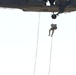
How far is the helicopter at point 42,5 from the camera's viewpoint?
27781 mm

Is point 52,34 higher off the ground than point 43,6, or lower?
lower

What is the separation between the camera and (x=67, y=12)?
28906 millimetres

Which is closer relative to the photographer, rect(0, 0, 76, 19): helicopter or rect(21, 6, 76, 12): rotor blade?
rect(0, 0, 76, 19): helicopter

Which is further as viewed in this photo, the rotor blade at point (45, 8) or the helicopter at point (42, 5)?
the rotor blade at point (45, 8)

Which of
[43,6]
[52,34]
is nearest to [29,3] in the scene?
[43,6]

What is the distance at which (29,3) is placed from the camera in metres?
28.0

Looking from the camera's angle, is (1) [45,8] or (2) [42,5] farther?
(1) [45,8]

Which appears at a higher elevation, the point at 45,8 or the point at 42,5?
the point at 42,5

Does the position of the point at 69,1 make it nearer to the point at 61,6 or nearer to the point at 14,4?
the point at 61,6

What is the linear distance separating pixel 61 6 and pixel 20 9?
308 cm

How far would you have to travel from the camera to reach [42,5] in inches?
1100

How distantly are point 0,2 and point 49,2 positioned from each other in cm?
348

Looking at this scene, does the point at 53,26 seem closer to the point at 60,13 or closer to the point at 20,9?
the point at 60,13

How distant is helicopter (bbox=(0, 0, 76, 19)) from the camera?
27.8m
